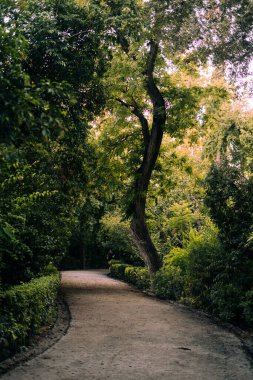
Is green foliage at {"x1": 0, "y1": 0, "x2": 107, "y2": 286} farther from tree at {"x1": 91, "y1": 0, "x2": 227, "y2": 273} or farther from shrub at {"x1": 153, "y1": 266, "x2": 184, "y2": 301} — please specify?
shrub at {"x1": 153, "y1": 266, "x2": 184, "y2": 301}

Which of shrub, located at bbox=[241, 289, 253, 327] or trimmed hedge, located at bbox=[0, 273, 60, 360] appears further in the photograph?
shrub, located at bbox=[241, 289, 253, 327]

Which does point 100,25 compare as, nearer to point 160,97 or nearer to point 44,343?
point 160,97

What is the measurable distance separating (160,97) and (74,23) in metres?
6.19

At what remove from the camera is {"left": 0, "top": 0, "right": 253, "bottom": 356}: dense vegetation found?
840 centimetres

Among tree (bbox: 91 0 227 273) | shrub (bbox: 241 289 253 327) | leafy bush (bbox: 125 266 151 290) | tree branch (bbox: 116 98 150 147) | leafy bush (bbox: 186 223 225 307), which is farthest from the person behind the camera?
leafy bush (bbox: 125 266 151 290)

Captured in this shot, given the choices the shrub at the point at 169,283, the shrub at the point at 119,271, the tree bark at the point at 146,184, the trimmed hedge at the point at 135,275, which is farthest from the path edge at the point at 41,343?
the shrub at the point at 119,271

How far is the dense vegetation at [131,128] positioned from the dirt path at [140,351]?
1304mm

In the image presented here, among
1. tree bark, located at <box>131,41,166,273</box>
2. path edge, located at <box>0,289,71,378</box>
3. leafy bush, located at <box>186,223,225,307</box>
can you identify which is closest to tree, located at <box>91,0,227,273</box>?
tree bark, located at <box>131,41,166,273</box>

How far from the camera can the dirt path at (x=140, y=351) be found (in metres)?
6.11

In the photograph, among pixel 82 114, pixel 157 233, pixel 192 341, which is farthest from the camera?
pixel 157 233

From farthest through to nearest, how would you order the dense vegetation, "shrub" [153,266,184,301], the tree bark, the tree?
1. the tree bark
2. the tree
3. "shrub" [153,266,184,301]
4. the dense vegetation

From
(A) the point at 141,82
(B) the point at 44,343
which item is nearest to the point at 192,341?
(B) the point at 44,343

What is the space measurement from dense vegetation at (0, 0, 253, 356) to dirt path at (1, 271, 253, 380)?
1.30m

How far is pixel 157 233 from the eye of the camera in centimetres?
2352
